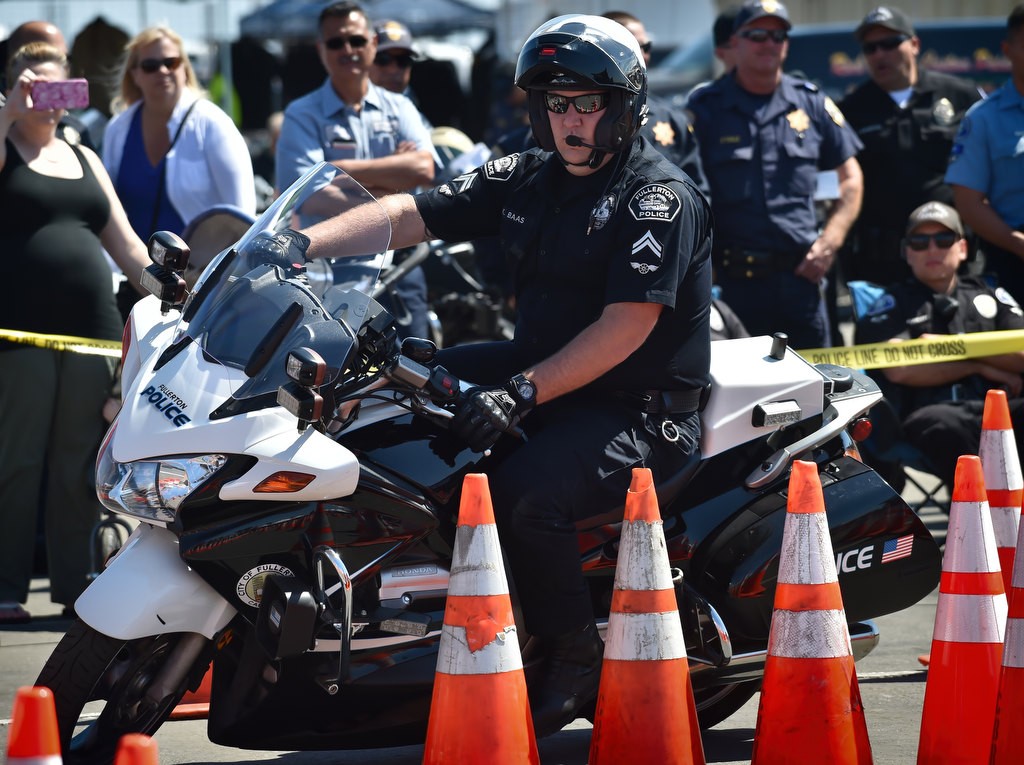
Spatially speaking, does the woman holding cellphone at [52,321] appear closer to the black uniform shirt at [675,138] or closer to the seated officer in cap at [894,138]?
the black uniform shirt at [675,138]

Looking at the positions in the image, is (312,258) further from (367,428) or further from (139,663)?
A: (139,663)

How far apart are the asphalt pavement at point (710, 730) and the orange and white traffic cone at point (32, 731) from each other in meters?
1.88

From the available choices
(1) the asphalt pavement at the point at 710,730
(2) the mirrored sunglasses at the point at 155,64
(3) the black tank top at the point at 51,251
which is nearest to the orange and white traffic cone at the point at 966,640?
(1) the asphalt pavement at the point at 710,730

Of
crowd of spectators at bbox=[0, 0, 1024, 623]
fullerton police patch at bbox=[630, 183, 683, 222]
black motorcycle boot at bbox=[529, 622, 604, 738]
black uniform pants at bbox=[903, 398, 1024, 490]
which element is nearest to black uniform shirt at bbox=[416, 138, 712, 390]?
fullerton police patch at bbox=[630, 183, 683, 222]

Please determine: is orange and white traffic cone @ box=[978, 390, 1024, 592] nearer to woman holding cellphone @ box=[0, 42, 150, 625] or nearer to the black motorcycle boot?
the black motorcycle boot

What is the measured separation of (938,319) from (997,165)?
2.69 ft

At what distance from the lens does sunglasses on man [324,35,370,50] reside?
23.8 ft

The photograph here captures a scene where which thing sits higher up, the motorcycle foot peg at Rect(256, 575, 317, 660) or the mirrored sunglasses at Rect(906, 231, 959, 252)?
the mirrored sunglasses at Rect(906, 231, 959, 252)

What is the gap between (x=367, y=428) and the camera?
3889 mm

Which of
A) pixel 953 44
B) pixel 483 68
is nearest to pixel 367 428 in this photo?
pixel 483 68

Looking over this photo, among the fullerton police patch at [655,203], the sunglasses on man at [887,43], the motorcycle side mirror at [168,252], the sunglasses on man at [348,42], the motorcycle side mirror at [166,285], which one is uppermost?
the sunglasses on man at [887,43]

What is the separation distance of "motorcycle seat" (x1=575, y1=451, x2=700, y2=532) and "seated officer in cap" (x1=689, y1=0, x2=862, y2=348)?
9.92 ft

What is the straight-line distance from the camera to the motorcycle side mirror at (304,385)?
339 cm

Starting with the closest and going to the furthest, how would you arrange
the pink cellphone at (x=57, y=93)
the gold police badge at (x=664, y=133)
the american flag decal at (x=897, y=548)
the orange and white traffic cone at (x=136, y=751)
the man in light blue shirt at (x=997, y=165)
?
1. the orange and white traffic cone at (x=136, y=751)
2. the american flag decal at (x=897, y=548)
3. the pink cellphone at (x=57, y=93)
4. the gold police badge at (x=664, y=133)
5. the man in light blue shirt at (x=997, y=165)
